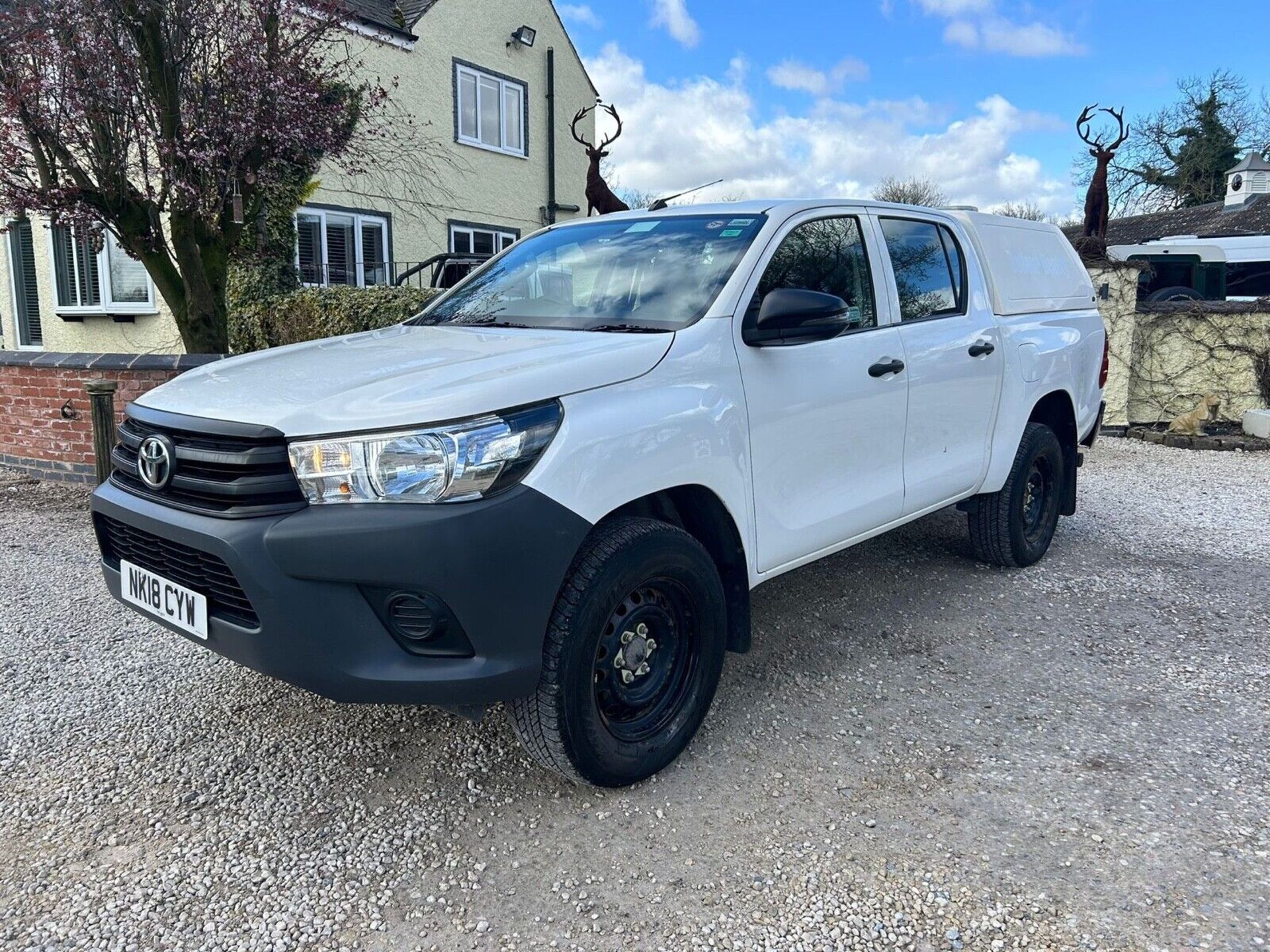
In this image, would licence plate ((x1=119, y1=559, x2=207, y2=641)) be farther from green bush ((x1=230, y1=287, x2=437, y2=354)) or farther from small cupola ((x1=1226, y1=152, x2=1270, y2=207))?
small cupola ((x1=1226, y1=152, x2=1270, y2=207))

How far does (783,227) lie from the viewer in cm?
346

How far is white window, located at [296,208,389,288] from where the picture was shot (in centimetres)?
1366

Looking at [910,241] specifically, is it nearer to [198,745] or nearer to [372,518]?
[372,518]

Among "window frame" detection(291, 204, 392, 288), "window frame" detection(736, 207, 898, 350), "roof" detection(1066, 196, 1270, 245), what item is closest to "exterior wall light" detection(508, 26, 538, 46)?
"window frame" detection(291, 204, 392, 288)

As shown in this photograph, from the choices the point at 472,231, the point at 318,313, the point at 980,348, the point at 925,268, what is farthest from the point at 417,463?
the point at 472,231

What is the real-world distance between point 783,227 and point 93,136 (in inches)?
222

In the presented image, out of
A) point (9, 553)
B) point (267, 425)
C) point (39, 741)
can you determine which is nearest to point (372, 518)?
point (267, 425)

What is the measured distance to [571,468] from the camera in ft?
8.08

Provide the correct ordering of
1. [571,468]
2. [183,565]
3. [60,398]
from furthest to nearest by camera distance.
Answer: [60,398]
[183,565]
[571,468]

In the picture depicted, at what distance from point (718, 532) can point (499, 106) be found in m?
15.5

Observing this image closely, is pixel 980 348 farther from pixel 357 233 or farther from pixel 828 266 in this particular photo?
pixel 357 233

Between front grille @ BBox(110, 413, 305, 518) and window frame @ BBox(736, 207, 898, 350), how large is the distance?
1526 mm

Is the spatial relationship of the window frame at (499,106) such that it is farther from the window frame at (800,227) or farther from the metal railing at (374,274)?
the window frame at (800,227)

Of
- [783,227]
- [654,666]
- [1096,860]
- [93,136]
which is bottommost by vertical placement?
[1096,860]
